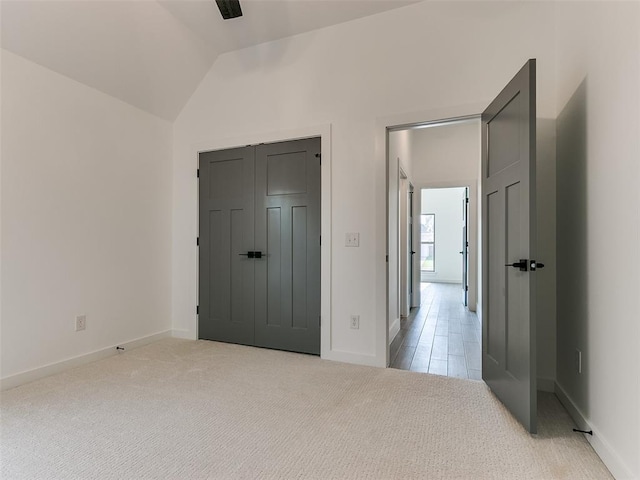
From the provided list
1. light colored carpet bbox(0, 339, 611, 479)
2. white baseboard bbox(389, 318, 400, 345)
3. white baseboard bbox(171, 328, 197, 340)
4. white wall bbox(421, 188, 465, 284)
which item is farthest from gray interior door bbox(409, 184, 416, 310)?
white wall bbox(421, 188, 465, 284)

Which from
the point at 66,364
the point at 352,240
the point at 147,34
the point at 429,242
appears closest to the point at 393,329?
the point at 352,240

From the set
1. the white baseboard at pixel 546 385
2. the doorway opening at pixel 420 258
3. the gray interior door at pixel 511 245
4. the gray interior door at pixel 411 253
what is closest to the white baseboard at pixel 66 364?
the doorway opening at pixel 420 258

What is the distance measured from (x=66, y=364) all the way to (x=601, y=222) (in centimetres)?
381

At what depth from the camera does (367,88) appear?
286cm

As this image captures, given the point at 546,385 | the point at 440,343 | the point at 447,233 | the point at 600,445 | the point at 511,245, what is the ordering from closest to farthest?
the point at 600,445, the point at 511,245, the point at 546,385, the point at 440,343, the point at 447,233

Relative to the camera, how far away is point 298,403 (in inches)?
82.4

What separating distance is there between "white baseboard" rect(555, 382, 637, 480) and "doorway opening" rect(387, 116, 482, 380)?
0.70 metres

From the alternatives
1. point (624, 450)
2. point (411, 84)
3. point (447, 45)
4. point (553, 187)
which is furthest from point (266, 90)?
point (624, 450)

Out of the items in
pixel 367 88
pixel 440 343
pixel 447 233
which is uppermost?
pixel 367 88

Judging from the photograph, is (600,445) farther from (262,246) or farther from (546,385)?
(262,246)

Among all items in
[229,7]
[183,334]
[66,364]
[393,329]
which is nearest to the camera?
[229,7]

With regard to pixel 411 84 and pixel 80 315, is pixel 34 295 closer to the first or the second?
pixel 80 315

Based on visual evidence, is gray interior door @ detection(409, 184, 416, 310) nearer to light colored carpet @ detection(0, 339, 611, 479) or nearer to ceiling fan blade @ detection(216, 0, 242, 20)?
light colored carpet @ detection(0, 339, 611, 479)

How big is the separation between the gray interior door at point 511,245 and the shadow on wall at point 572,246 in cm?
33
